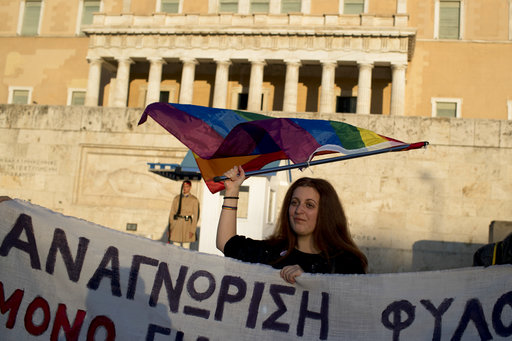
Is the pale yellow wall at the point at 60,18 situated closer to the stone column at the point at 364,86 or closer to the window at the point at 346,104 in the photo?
the window at the point at 346,104

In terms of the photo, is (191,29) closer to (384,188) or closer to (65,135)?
(65,135)

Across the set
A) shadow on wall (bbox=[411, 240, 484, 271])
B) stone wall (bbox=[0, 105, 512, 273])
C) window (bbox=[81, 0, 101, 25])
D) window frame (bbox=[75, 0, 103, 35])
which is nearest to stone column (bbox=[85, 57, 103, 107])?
window frame (bbox=[75, 0, 103, 35])

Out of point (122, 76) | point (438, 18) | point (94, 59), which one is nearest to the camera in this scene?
point (122, 76)

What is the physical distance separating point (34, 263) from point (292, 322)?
167cm

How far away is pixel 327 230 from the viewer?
3355 millimetres

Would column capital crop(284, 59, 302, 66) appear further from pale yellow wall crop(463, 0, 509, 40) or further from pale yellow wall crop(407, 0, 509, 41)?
pale yellow wall crop(463, 0, 509, 40)

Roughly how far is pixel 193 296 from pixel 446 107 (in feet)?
105

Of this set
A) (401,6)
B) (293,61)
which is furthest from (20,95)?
(401,6)

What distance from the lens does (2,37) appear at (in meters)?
38.5

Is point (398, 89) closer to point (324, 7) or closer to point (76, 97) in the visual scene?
point (324, 7)

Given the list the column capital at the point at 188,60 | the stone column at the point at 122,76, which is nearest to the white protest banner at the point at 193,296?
the column capital at the point at 188,60

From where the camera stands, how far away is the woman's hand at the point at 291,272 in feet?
10.5

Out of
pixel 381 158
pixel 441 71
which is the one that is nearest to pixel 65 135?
pixel 381 158

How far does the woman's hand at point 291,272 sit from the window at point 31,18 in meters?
39.2
